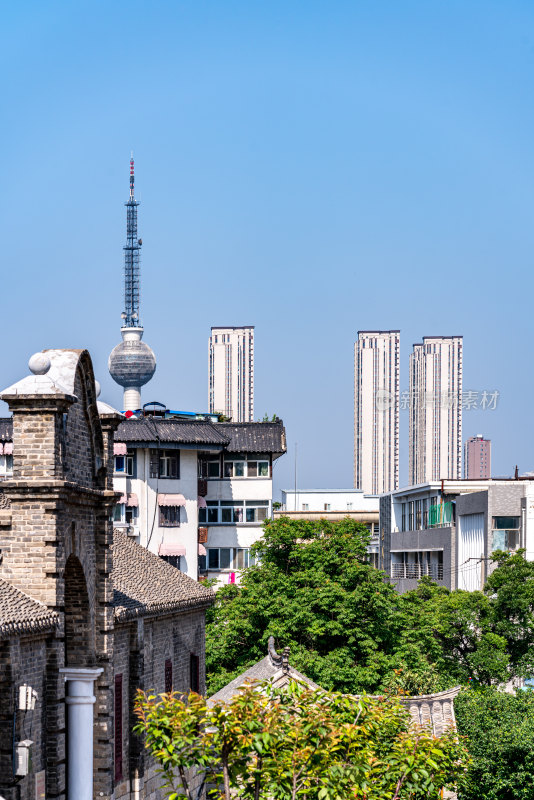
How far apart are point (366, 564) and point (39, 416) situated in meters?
29.6

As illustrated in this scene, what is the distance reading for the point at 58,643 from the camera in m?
26.1

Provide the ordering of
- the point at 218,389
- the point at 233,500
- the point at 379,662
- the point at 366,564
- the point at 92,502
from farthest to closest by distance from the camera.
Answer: the point at 218,389
the point at 233,500
the point at 366,564
the point at 379,662
the point at 92,502

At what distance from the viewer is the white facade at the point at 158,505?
248 feet

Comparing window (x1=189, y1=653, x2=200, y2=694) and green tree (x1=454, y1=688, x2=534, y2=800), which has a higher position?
window (x1=189, y1=653, x2=200, y2=694)

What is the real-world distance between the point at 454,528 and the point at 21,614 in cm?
5556

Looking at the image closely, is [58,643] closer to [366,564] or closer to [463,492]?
A: [366,564]

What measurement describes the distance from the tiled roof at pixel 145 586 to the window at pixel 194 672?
5.42ft

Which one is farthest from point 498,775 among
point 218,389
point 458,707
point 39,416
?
point 218,389

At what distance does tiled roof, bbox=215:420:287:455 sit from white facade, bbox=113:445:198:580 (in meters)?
4.16

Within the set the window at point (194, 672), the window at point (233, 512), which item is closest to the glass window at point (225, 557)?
the window at point (233, 512)

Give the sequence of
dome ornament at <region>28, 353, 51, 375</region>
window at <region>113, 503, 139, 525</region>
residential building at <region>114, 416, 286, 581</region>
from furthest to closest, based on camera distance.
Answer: residential building at <region>114, 416, 286, 581</region>
window at <region>113, 503, 139, 525</region>
dome ornament at <region>28, 353, 51, 375</region>

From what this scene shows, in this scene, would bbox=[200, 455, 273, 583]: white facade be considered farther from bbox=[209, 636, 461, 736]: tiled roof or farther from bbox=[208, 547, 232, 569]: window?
bbox=[209, 636, 461, 736]: tiled roof

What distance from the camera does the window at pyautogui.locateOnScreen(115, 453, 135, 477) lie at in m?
75.2

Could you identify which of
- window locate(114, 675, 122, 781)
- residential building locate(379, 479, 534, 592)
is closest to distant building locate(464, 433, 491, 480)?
residential building locate(379, 479, 534, 592)
